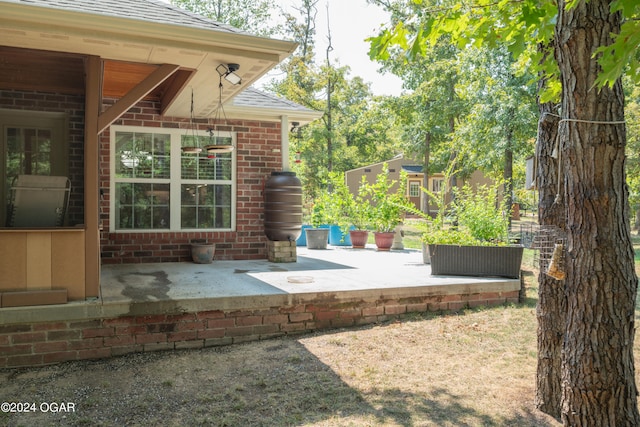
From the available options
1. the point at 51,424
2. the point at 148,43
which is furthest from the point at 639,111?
the point at 51,424

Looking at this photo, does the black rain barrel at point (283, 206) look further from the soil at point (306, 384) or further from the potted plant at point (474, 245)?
the soil at point (306, 384)

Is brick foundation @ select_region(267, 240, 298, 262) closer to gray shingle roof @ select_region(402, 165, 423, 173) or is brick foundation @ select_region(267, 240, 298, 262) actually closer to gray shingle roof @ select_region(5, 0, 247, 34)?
gray shingle roof @ select_region(5, 0, 247, 34)

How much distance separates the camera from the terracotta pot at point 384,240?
9719mm

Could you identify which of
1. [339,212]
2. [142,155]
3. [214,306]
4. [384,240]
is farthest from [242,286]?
[339,212]

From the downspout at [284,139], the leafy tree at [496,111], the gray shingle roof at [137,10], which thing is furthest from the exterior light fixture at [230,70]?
the leafy tree at [496,111]

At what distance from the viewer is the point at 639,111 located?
1652 centimetres

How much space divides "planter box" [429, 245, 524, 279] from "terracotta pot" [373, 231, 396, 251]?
3.66m

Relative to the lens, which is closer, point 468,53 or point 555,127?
point 555,127

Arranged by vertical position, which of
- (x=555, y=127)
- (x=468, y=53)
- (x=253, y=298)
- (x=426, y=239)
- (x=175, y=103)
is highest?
(x=468, y=53)

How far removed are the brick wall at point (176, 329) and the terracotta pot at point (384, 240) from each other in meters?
4.46

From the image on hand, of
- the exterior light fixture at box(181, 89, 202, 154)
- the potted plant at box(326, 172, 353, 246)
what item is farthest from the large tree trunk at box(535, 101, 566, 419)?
the potted plant at box(326, 172, 353, 246)

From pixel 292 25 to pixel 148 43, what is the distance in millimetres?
19231

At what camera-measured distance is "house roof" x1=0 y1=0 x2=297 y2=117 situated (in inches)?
144

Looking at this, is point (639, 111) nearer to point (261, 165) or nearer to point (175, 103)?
point (261, 165)
